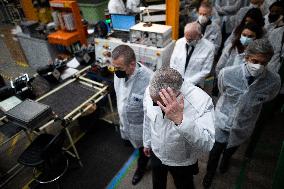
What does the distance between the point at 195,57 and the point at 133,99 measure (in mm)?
1014

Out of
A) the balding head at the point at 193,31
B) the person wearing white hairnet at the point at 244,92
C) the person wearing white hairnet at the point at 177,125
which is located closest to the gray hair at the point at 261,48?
the person wearing white hairnet at the point at 244,92

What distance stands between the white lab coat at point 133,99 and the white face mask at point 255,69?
93 centimetres

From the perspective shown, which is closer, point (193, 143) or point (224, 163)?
point (193, 143)

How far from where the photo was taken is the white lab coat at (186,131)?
1.48 m

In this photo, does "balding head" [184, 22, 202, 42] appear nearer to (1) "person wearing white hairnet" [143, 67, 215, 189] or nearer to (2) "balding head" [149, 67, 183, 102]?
(1) "person wearing white hairnet" [143, 67, 215, 189]

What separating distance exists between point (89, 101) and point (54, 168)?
3.57 ft

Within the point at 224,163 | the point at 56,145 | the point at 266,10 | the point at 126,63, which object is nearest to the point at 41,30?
the point at 56,145

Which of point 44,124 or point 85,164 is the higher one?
point 44,124

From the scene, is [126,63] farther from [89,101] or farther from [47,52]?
[47,52]

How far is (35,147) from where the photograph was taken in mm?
2670

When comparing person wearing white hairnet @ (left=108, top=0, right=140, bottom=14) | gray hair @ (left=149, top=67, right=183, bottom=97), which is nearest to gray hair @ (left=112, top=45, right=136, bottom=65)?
gray hair @ (left=149, top=67, right=183, bottom=97)

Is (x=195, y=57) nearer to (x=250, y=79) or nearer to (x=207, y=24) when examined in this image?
(x=250, y=79)

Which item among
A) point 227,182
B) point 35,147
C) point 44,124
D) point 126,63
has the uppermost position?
point 126,63

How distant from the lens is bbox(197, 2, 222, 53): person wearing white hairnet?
11.7 feet
